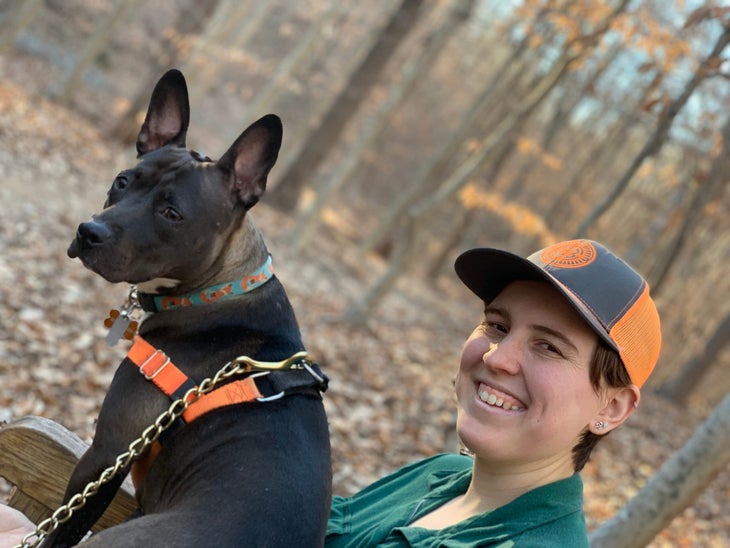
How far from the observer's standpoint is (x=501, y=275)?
2572 mm

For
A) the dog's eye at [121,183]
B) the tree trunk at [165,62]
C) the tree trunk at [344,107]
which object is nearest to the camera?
the dog's eye at [121,183]

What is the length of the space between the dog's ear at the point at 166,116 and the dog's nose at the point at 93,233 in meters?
0.54

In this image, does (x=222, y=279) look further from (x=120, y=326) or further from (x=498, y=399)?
(x=498, y=399)

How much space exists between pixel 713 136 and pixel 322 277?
6775 mm

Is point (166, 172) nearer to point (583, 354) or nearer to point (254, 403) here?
point (254, 403)

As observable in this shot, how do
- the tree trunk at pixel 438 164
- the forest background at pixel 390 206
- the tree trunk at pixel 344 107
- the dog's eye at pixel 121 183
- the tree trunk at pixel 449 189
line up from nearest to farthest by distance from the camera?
the dog's eye at pixel 121 183, the forest background at pixel 390 206, the tree trunk at pixel 449 189, the tree trunk at pixel 438 164, the tree trunk at pixel 344 107

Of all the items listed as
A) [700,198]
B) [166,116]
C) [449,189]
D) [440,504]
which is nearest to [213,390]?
[440,504]

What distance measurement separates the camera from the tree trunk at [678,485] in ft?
13.2

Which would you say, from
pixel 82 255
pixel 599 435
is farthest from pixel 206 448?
pixel 599 435

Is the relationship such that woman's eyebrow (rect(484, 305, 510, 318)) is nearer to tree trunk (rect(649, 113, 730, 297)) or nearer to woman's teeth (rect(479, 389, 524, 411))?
woman's teeth (rect(479, 389, 524, 411))

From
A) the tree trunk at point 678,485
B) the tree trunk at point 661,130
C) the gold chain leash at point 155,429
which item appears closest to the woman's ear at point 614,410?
the gold chain leash at point 155,429

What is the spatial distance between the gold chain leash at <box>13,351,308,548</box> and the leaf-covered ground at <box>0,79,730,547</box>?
2.29 metres

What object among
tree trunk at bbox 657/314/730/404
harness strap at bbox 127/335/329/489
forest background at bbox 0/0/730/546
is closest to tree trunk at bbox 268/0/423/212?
forest background at bbox 0/0/730/546

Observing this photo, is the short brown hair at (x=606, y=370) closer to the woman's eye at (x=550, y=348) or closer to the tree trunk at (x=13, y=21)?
the woman's eye at (x=550, y=348)
